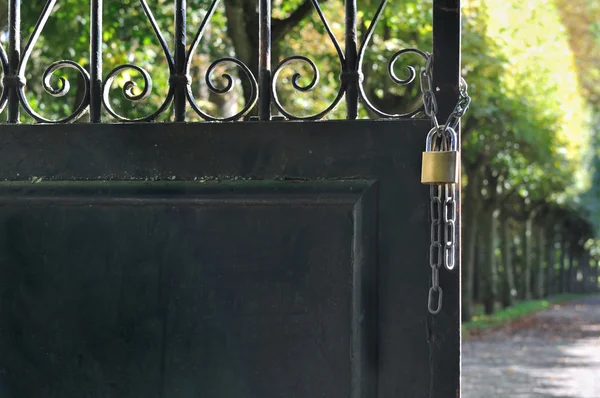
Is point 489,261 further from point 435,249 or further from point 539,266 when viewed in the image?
point 435,249

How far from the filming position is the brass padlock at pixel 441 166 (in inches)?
129

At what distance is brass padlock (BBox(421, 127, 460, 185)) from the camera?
10.8 ft

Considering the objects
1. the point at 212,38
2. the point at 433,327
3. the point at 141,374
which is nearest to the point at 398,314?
the point at 433,327

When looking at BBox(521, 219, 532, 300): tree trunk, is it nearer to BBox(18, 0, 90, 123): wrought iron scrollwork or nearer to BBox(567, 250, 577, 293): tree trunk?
BBox(567, 250, 577, 293): tree trunk

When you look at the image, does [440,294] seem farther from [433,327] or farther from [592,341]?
[592,341]

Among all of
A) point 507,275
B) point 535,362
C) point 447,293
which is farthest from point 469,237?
point 447,293

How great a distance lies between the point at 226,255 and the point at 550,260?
49938 mm

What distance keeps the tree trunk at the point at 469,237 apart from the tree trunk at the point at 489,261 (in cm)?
298

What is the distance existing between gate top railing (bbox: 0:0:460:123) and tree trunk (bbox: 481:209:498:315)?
92.1ft

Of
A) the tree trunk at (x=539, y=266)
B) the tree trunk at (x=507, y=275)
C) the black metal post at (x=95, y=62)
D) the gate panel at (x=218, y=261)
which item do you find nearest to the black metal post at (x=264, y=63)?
the gate panel at (x=218, y=261)

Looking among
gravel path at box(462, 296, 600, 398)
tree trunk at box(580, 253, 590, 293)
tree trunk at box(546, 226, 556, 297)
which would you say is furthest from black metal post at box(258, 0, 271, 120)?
tree trunk at box(580, 253, 590, 293)

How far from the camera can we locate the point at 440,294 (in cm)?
333

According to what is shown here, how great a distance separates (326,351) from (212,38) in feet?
50.0

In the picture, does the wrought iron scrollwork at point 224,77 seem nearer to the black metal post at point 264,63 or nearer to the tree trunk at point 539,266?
the black metal post at point 264,63
